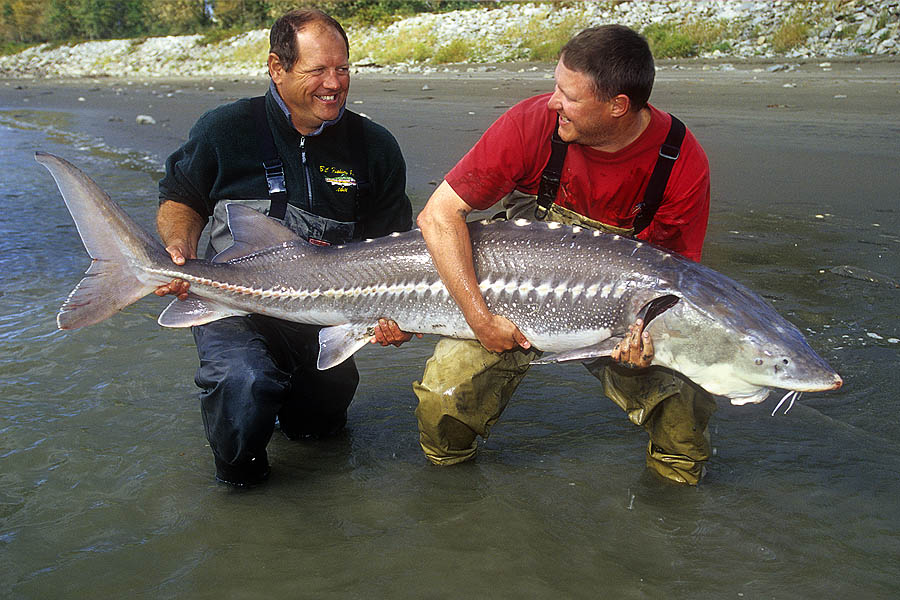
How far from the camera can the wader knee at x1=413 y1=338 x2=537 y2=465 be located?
298cm

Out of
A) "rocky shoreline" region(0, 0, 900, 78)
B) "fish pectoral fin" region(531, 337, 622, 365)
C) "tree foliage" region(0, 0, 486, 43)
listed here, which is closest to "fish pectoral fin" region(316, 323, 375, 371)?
"fish pectoral fin" region(531, 337, 622, 365)

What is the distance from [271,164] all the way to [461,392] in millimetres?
1200

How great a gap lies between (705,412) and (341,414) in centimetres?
151

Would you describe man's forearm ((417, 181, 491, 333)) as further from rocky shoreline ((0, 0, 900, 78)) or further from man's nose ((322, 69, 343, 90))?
rocky shoreline ((0, 0, 900, 78))

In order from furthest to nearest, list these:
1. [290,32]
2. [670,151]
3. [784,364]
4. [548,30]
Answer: [548,30], [290,32], [670,151], [784,364]

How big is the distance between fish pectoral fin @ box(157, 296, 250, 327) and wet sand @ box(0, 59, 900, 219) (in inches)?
171

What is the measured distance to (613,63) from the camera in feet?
8.68

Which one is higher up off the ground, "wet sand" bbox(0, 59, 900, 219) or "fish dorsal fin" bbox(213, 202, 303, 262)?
"fish dorsal fin" bbox(213, 202, 303, 262)

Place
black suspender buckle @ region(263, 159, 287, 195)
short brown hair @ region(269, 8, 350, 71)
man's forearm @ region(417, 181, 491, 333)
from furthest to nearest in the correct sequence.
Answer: black suspender buckle @ region(263, 159, 287, 195), short brown hair @ region(269, 8, 350, 71), man's forearm @ region(417, 181, 491, 333)

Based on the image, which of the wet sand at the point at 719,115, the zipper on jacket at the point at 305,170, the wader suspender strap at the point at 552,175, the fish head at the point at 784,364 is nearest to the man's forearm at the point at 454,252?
the wader suspender strap at the point at 552,175

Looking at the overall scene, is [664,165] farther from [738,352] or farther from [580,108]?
[738,352]

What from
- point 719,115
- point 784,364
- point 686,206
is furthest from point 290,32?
point 719,115

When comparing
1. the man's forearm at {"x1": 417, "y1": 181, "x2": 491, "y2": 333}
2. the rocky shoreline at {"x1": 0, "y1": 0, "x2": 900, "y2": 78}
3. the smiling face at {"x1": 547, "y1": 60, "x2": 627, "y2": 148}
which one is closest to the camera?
the smiling face at {"x1": 547, "y1": 60, "x2": 627, "y2": 148}

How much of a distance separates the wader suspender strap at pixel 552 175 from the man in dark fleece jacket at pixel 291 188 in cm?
73
